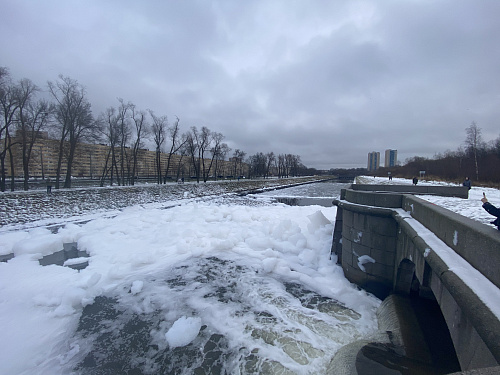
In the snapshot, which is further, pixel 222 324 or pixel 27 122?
pixel 27 122

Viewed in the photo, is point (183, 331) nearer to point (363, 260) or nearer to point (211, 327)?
point (211, 327)

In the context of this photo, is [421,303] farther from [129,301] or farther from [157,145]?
[157,145]

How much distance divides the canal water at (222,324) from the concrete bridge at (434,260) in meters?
1.07

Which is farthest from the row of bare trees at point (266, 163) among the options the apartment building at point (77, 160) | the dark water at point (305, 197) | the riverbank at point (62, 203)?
the riverbank at point (62, 203)

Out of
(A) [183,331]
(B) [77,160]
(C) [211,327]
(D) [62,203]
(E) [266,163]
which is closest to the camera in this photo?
(A) [183,331]

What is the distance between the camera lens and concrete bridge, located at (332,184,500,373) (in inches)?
94.1

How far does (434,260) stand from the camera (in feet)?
11.1

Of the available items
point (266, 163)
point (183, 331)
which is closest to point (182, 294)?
point (183, 331)

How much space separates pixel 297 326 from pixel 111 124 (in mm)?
37122

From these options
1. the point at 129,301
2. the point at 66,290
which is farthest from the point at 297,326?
the point at 66,290

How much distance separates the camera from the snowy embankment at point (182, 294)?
4.78 m

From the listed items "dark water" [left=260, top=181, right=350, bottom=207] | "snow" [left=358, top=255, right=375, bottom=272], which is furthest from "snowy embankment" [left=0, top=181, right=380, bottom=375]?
"dark water" [left=260, top=181, right=350, bottom=207]

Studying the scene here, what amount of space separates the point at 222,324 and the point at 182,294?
6.04 ft

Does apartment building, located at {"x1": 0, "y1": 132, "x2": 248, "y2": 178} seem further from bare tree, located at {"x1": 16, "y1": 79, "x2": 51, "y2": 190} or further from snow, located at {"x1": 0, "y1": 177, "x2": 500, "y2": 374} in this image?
snow, located at {"x1": 0, "y1": 177, "x2": 500, "y2": 374}
